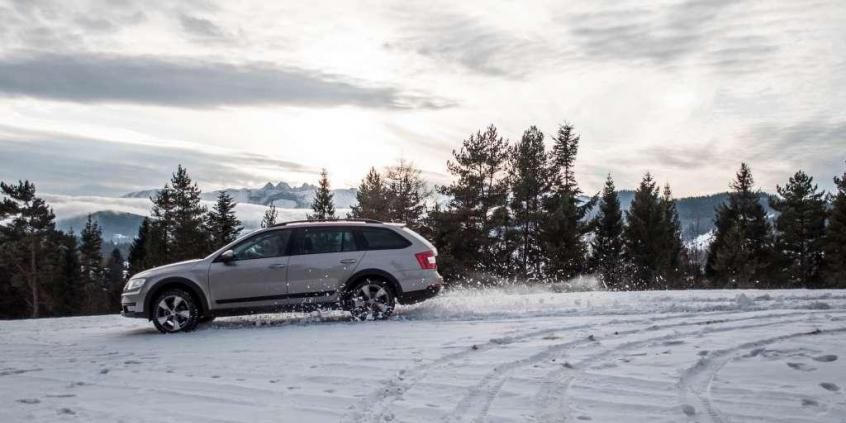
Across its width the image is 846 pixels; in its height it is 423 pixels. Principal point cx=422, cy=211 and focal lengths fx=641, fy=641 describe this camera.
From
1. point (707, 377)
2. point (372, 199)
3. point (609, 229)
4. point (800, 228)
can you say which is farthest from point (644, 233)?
point (707, 377)

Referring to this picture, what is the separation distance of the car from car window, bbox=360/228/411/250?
0.02 metres

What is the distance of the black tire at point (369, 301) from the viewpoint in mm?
9742

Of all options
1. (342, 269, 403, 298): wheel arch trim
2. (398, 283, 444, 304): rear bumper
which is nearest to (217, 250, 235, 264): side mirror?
(342, 269, 403, 298): wheel arch trim

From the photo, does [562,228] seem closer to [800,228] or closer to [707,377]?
[800,228]

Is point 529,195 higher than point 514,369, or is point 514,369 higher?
point 529,195

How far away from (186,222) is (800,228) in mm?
42355

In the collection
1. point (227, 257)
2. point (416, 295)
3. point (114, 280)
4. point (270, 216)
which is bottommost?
point (416, 295)

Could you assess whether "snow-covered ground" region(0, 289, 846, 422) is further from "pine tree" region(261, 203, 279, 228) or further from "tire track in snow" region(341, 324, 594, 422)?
"pine tree" region(261, 203, 279, 228)

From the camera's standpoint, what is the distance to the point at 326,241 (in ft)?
32.8

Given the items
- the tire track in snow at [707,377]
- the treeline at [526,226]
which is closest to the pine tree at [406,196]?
the treeline at [526,226]

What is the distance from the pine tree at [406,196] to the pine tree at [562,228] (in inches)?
306

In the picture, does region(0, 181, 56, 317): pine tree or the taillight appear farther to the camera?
region(0, 181, 56, 317): pine tree

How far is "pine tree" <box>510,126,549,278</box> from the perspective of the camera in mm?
37938

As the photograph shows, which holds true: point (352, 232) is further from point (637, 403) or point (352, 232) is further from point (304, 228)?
point (637, 403)
